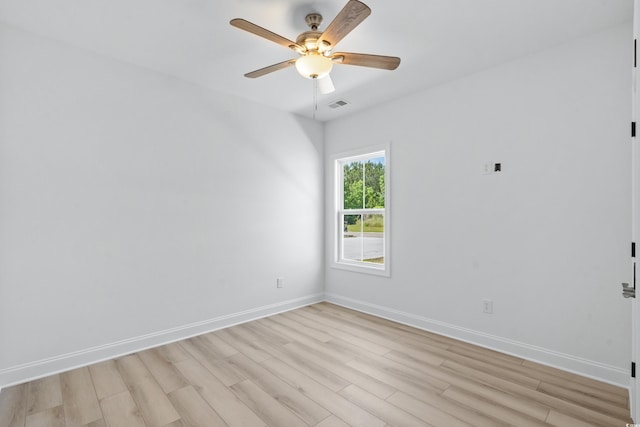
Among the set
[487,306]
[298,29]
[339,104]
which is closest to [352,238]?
[339,104]

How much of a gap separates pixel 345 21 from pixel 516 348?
2.95 m

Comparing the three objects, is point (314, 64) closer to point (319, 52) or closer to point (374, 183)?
point (319, 52)

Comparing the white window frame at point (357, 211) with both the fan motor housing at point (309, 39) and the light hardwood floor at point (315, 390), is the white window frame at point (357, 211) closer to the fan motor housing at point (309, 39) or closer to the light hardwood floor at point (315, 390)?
the light hardwood floor at point (315, 390)

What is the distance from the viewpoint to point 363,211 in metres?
4.25

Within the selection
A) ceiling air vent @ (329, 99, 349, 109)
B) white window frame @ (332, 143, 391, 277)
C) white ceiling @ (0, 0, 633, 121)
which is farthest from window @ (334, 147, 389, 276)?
white ceiling @ (0, 0, 633, 121)

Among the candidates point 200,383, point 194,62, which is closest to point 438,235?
point 200,383

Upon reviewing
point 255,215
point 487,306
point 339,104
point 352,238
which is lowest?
point 487,306

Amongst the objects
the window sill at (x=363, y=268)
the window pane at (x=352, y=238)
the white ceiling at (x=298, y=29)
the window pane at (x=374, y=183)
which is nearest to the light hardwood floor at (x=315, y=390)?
the window sill at (x=363, y=268)

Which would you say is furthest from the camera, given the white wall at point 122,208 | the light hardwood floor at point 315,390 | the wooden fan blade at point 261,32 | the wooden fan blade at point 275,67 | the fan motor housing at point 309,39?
the white wall at point 122,208

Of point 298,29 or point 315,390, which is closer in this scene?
point 315,390

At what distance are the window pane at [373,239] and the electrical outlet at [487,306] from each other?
4.29 feet

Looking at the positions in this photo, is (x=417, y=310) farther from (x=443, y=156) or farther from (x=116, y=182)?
(x=116, y=182)

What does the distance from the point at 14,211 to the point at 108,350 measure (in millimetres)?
1353

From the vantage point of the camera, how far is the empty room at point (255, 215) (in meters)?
2.16
